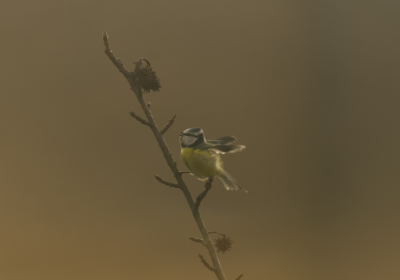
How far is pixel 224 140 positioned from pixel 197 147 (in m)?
0.08

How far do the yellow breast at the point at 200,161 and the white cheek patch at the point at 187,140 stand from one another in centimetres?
1

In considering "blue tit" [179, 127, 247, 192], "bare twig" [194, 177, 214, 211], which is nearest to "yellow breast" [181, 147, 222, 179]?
"blue tit" [179, 127, 247, 192]

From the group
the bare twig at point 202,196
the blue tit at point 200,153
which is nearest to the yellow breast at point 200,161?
the blue tit at point 200,153

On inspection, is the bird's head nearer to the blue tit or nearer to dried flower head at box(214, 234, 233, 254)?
the blue tit

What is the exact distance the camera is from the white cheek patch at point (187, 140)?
866mm

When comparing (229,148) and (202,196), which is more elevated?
(229,148)

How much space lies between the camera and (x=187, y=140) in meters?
0.87

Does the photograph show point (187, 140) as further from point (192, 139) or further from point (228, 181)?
point (228, 181)

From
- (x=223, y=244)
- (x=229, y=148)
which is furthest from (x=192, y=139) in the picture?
(x=223, y=244)

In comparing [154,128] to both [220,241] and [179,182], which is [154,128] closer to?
[179,182]

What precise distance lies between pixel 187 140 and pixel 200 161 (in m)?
0.07

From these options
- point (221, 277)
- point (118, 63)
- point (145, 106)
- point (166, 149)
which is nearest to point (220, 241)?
point (221, 277)

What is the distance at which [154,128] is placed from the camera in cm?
68

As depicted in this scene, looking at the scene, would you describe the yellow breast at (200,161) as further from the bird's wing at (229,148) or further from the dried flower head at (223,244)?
the dried flower head at (223,244)
